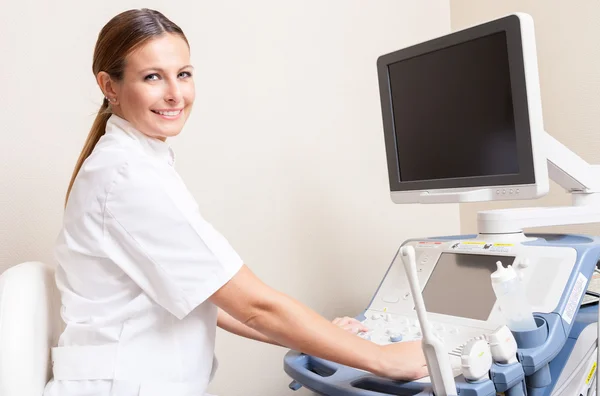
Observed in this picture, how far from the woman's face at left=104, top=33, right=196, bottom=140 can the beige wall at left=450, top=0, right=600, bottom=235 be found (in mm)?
1376

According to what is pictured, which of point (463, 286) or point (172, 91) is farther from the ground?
point (172, 91)

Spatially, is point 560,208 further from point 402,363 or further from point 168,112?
point 168,112

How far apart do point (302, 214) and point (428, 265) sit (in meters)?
0.60

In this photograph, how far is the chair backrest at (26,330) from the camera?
3.53 ft

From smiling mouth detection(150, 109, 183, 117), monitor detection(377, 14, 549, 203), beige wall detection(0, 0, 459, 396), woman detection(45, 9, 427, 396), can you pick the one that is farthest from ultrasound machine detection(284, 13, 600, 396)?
smiling mouth detection(150, 109, 183, 117)

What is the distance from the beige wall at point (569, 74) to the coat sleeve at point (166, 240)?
4.56ft

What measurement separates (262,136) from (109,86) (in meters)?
0.74

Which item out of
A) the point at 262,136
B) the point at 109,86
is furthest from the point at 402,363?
the point at 262,136

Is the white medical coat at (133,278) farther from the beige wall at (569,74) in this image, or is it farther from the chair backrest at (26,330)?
the beige wall at (569,74)

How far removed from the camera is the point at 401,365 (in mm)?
1160

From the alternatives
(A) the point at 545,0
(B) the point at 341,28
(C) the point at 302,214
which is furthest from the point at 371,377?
(A) the point at 545,0

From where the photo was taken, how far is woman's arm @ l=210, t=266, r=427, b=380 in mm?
1111

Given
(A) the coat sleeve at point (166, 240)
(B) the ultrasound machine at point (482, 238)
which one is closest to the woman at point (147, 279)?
(A) the coat sleeve at point (166, 240)

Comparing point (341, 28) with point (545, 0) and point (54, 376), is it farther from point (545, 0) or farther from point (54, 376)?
point (54, 376)
